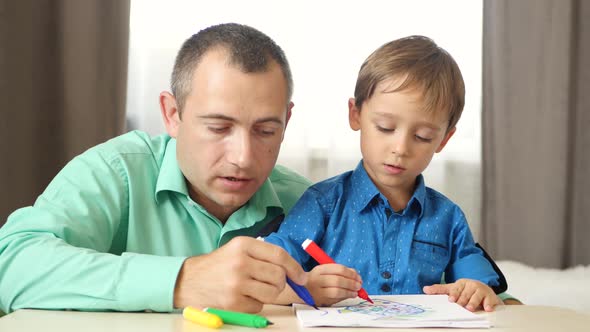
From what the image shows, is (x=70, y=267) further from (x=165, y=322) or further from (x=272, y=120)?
(x=272, y=120)

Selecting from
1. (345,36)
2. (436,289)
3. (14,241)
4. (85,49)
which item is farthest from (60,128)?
(436,289)

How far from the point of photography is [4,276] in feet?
3.92

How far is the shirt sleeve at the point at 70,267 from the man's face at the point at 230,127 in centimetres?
23

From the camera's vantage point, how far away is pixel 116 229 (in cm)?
149

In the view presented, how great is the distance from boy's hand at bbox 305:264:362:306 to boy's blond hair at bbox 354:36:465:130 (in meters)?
0.45

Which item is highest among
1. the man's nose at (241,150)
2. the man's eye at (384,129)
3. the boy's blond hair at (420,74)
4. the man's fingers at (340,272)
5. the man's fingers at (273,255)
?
the boy's blond hair at (420,74)

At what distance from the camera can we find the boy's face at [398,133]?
1471 millimetres

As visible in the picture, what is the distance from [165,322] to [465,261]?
69 cm

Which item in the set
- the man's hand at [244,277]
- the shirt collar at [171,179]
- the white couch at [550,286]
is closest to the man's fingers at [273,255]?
the man's hand at [244,277]

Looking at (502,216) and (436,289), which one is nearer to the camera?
(436,289)

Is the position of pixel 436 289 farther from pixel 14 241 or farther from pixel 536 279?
pixel 536 279

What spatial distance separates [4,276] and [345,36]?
7.18 feet

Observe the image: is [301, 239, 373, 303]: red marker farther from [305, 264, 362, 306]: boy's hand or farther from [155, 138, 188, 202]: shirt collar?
[155, 138, 188, 202]: shirt collar

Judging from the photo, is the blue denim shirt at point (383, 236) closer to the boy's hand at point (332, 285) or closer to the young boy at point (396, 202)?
the young boy at point (396, 202)
